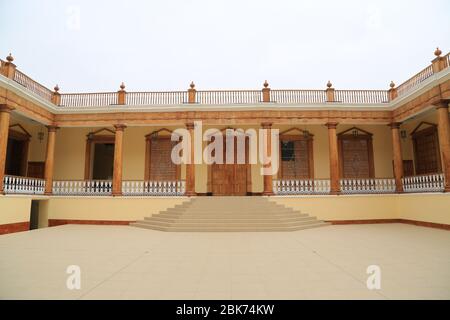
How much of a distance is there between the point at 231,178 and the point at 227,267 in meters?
8.66

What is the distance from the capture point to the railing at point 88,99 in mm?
11812

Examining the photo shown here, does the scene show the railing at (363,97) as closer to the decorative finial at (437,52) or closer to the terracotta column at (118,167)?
the decorative finial at (437,52)

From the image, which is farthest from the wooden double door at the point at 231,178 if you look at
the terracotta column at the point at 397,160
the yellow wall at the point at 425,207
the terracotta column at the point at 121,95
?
the yellow wall at the point at 425,207

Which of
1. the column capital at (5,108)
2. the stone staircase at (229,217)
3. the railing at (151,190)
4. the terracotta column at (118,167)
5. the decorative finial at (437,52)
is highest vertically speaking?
the decorative finial at (437,52)

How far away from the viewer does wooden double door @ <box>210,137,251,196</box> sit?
12867 millimetres

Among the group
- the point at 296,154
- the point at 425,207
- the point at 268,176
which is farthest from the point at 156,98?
the point at 425,207

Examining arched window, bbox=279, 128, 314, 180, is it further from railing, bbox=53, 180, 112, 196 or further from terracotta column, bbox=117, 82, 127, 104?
railing, bbox=53, 180, 112, 196

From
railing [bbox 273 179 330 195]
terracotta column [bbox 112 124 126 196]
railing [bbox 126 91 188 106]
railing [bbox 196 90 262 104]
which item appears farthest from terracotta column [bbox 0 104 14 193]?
railing [bbox 273 179 330 195]

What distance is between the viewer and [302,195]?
35.9ft

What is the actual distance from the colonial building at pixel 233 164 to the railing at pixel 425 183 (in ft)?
0.15

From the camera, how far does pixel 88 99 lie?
11.9m

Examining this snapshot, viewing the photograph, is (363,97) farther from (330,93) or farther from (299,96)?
(299,96)

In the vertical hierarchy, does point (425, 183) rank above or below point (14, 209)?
above

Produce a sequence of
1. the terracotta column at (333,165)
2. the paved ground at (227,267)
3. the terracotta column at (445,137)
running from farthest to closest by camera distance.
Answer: the terracotta column at (333,165), the terracotta column at (445,137), the paved ground at (227,267)
